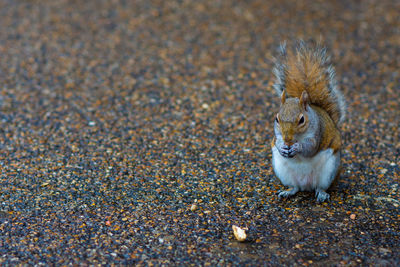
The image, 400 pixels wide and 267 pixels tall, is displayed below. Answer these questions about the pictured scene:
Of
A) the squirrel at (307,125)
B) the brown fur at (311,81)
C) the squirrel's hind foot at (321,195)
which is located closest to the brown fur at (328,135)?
the squirrel at (307,125)

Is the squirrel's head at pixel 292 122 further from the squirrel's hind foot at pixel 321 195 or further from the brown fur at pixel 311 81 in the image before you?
the squirrel's hind foot at pixel 321 195

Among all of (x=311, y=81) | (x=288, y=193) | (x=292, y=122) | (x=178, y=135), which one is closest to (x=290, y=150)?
(x=292, y=122)

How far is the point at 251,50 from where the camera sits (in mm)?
5035

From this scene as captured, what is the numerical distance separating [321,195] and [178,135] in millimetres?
1201

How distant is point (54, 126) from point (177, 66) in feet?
4.52

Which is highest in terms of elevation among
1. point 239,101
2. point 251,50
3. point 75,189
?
point 251,50

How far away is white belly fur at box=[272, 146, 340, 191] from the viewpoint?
2.77 metres

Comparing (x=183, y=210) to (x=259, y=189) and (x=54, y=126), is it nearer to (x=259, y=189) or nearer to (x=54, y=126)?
(x=259, y=189)

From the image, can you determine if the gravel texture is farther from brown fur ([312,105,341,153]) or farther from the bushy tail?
the bushy tail

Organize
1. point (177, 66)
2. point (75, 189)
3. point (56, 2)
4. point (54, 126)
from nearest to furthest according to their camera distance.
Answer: point (75, 189) < point (54, 126) < point (177, 66) < point (56, 2)

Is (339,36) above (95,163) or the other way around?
above

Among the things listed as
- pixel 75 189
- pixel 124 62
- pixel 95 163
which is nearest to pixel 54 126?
pixel 95 163

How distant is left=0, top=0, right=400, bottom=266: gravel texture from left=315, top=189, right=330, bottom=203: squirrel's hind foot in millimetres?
36

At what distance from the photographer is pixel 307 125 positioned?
2656 mm
